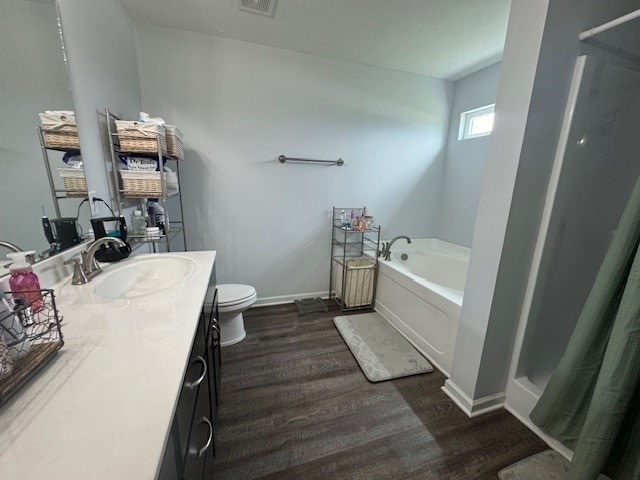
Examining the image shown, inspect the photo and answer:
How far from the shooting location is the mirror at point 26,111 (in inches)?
31.6

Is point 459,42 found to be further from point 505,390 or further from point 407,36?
point 505,390

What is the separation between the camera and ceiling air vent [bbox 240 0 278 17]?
1616mm

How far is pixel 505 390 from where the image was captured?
1.52 meters

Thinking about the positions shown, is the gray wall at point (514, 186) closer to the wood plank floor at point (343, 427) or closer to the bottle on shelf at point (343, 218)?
the wood plank floor at point (343, 427)

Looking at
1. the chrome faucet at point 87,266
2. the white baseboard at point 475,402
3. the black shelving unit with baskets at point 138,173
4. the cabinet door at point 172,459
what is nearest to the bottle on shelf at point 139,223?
the black shelving unit with baskets at point 138,173

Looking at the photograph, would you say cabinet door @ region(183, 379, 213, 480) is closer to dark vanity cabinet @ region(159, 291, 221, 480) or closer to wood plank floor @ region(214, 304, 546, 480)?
dark vanity cabinet @ region(159, 291, 221, 480)

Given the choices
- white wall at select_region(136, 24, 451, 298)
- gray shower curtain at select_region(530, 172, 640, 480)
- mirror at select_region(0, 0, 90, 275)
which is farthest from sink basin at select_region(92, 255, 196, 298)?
gray shower curtain at select_region(530, 172, 640, 480)

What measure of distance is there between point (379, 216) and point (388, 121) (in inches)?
39.0

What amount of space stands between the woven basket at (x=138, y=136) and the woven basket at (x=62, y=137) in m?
0.35

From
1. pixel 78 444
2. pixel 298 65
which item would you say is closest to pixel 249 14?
pixel 298 65

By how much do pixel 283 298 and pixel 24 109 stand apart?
2.19m

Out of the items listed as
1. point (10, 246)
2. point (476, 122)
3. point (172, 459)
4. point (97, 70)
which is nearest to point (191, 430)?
point (172, 459)

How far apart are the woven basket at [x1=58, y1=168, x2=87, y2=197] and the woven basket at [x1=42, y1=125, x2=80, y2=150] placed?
3.8 inches

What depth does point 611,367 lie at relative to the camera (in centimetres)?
90
